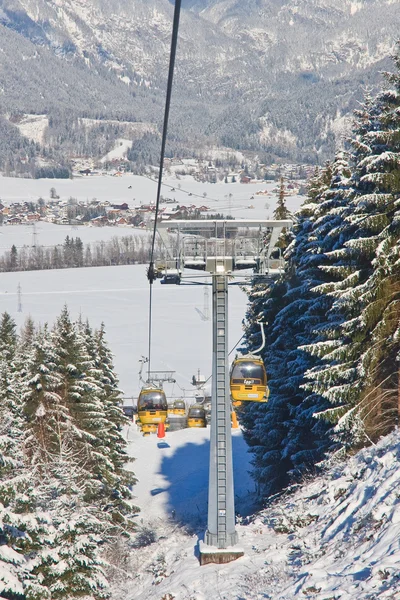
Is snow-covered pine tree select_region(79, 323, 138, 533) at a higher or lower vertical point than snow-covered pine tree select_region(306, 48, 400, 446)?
lower

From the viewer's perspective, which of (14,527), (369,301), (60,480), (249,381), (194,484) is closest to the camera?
(14,527)

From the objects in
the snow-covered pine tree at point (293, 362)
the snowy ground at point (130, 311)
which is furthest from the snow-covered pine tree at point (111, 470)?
the snowy ground at point (130, 311)

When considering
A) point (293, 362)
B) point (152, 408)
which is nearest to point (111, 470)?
point (152, 408)

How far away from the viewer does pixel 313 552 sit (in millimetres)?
13891

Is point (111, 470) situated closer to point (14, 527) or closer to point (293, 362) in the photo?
point (293, 362)

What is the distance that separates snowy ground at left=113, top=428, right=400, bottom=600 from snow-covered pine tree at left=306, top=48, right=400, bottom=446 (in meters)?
1.92

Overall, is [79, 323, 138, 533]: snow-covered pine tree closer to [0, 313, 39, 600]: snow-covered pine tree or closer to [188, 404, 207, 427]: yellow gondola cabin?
[0, 313, 39, 600]: snow-covered pine tree

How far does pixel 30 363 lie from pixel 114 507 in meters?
6.51

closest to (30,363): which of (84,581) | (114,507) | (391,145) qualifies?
(114,507)

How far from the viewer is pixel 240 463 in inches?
1684

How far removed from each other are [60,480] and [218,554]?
19.0 feet

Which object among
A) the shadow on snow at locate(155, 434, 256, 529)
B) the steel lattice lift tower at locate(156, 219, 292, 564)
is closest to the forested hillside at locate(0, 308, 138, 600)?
the steel lattice lift tower at locate(156, 219, 292, 564)

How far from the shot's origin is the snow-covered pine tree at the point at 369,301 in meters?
18.6

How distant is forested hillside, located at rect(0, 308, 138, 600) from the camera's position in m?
17.1
